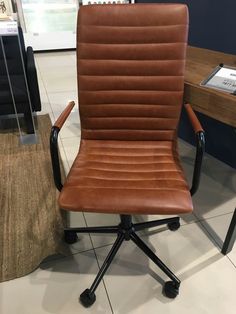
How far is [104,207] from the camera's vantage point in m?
0.99

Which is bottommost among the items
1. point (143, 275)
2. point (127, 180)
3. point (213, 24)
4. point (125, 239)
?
point (143, 275)

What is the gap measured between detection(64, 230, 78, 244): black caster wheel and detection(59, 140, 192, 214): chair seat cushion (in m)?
0.41

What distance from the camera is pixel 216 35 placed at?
1.75m

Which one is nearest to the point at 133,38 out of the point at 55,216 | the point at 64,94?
the point at 55,216

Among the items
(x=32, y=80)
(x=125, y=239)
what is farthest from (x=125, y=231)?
(x=32, y=80)

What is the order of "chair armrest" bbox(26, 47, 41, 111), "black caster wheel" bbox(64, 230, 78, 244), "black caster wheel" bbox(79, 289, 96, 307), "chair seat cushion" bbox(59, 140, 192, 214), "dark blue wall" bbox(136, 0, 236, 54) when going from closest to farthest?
1. "chair seat cushion" bbox(59, 140, 192, 214)
2. "black caster wheel" bbox(79, 289, 96, 307)
3. "black caster wheel" bbox(64, 230, 78, 244)
4. "dark blue wall" bbox(136, 0, 236, 54)
5. "chair armrest" bbox(26, 47, 41, 111)

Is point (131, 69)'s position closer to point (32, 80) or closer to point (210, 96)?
point (210, 96)

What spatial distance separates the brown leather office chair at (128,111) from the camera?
108cm

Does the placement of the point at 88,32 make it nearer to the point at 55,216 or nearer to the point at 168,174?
the point at 168,174

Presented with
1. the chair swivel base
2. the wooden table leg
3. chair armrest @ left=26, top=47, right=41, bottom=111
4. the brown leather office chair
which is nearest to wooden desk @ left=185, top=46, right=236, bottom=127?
the brown leather office chair

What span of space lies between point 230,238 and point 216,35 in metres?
1.22

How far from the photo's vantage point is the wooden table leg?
133 cm

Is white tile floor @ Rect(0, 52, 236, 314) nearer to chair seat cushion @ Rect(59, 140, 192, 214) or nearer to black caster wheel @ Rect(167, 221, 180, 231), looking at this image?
black caster wheel @ Rect(167, 221, 180, 231)

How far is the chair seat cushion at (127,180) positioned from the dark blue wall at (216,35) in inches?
31.2
